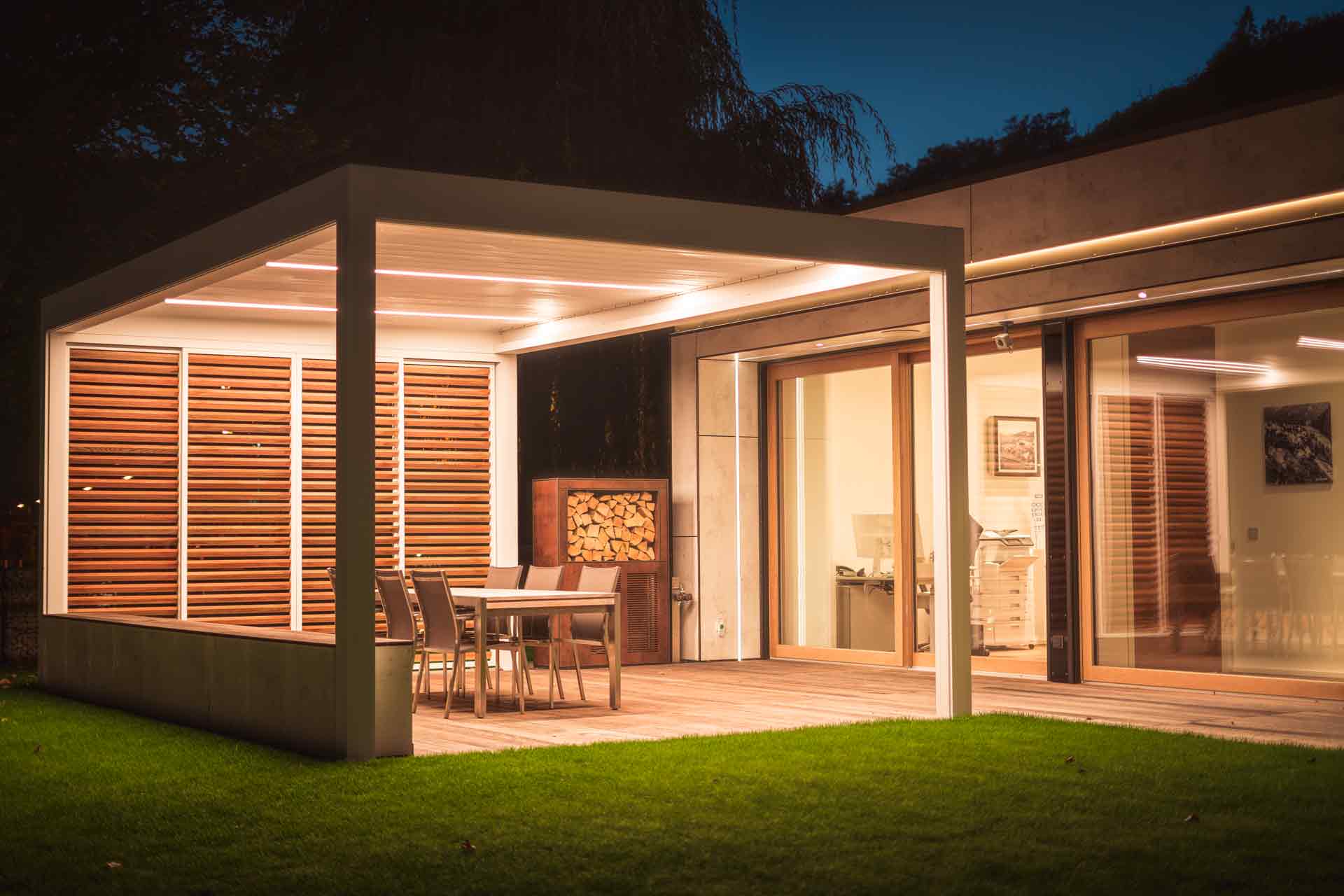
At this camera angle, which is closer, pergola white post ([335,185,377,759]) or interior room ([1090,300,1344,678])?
pergola white post ([335,185,377,759])

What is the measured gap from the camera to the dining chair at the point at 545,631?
10230mm

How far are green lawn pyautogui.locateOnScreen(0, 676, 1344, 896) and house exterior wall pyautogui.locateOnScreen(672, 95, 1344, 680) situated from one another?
10.3 feet

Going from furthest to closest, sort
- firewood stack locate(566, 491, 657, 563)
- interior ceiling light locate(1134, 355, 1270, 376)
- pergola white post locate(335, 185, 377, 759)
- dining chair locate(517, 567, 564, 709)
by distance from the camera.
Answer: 1. firewood stack locate(566, 491, 657, 563)
2. interior ceiling light locate(1134, 355, 1270, 376)
3. dining chair locate(517, 567, 564, 709)
4. pergola white post locate(335, 185, 377, 759)

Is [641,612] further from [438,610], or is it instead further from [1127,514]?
[1127,514]

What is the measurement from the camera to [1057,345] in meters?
11.6

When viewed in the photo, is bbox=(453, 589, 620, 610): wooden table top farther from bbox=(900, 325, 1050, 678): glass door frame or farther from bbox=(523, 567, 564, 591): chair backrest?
bbox=(900, 325, 1050, 678): glass door frame

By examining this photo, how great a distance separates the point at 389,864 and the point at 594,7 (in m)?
12.0

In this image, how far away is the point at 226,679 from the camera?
28.7ft

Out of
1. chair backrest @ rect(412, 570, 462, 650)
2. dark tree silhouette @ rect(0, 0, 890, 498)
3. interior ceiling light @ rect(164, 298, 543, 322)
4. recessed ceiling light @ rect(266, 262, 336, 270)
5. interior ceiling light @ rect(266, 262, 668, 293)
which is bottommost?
chair backrest @ rect(412, 570, 462, 650)

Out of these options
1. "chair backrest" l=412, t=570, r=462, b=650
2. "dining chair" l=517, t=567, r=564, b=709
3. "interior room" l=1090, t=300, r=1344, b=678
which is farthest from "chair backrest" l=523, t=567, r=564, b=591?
"interior room" l=1090, t=300, r=1344, b=678

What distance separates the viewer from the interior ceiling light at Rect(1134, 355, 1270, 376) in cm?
1044

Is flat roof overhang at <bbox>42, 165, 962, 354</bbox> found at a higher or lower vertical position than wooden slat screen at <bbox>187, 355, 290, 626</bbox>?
higher

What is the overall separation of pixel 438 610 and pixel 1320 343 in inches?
228

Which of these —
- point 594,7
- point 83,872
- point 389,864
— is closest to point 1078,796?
point 389,864
